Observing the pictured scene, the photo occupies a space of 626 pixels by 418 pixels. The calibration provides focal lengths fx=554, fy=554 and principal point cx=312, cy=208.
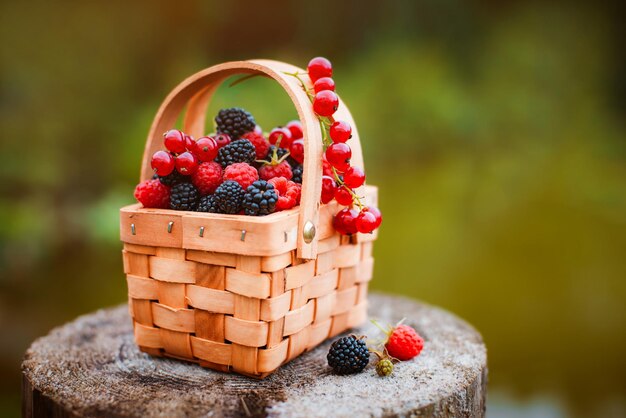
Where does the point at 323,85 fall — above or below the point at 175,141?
above

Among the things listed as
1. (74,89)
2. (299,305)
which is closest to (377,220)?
(299,305)

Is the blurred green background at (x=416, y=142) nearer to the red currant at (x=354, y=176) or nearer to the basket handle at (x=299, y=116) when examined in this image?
the basket handle at (x=299, y=116)

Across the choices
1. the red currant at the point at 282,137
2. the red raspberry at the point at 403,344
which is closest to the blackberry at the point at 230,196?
the red currant at the point at 282,137

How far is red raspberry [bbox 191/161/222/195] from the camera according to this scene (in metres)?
1.28

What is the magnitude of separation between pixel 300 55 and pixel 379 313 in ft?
7.33

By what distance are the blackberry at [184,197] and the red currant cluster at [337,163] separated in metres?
0.31

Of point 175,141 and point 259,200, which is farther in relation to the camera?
point 175,141

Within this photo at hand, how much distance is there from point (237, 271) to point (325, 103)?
420 millimetres

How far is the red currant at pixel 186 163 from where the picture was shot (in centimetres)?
127

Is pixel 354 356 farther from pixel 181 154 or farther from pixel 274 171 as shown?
pixel 181 154

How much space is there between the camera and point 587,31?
3.51m

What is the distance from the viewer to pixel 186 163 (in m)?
1.27

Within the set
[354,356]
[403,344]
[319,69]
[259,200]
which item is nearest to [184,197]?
[259,200]

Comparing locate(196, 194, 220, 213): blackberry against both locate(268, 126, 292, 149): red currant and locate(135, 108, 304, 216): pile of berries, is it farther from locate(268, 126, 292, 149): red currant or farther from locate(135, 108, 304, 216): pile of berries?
locate(268, 126, 292, 149): red currant
